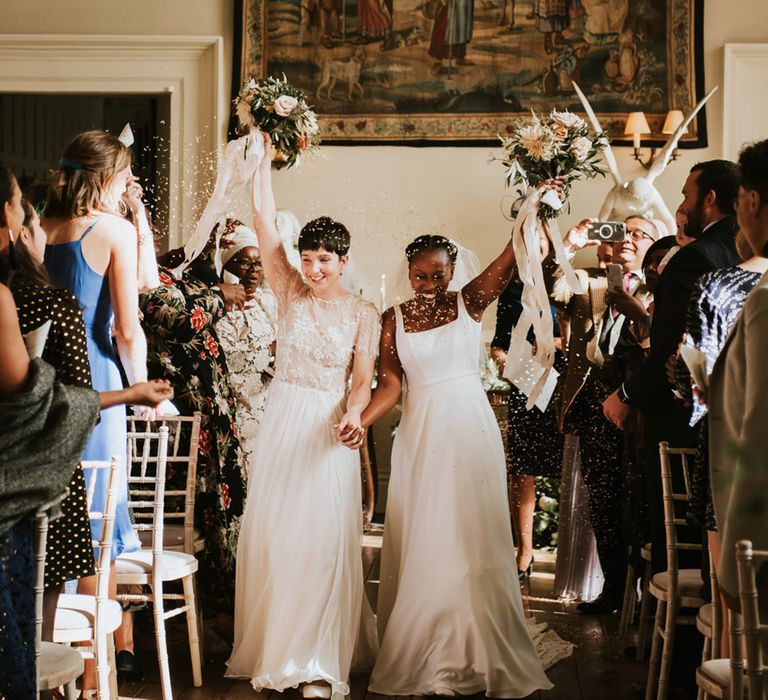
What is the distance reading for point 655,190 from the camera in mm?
6859

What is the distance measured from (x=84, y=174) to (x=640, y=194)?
14.2ft

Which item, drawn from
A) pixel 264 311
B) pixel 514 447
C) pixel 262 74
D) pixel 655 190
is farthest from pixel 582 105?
pixel 264 311

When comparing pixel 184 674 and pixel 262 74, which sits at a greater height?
pixel 262 74

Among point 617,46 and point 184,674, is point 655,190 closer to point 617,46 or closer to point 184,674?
point 617,46

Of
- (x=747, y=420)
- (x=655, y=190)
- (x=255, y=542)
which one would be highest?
(x=655, y=190)

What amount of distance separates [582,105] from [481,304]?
3946 millimetres

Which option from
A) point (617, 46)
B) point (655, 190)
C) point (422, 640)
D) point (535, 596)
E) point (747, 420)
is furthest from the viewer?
point (617, 46)

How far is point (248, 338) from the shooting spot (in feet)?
15.7

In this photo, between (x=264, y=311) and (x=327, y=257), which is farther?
(x=264, y=311)

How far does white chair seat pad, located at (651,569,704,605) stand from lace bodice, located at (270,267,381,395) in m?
1.31

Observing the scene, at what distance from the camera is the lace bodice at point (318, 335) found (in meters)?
3.81

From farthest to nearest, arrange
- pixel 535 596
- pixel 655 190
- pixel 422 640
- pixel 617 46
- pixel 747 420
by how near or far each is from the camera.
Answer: pixel 617 46
pixel 655 190
pixel 535 596
pixel 422 640
pixel 747 420

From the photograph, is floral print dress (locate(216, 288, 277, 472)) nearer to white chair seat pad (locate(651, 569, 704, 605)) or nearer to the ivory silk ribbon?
the ivory silk ribbon

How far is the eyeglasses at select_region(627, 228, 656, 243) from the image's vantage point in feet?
20.2
